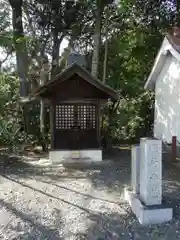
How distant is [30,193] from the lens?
24.9 ft

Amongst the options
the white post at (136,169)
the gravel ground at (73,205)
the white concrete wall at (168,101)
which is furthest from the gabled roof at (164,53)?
the white post at (136,169)

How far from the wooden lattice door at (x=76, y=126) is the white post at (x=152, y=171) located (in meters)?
5.69

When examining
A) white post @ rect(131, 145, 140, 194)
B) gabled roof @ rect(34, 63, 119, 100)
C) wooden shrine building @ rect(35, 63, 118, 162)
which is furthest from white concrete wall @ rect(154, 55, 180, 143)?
white post @ rect(131, 145, 140, 194)


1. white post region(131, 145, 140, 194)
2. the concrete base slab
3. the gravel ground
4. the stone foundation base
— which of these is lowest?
the gravel ground

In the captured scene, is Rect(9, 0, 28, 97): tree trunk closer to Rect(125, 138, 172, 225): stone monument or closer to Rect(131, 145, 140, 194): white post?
Rect(131, 145, 140, 194): white post

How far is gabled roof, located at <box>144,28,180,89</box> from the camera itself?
12.6 metres

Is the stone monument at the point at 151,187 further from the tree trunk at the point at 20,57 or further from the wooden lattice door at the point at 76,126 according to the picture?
the tree trunk at the point at 20,57

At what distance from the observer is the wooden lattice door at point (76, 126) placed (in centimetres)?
1154

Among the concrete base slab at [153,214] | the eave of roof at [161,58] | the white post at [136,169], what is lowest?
the concrete base slab at [153,214]

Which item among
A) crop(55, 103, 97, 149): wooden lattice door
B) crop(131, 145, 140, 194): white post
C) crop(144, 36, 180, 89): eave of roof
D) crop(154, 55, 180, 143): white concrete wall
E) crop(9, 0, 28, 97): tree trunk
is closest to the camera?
crop(131, 145, 140, 194): white post

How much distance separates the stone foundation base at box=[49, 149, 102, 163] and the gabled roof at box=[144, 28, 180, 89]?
4939 millimetres

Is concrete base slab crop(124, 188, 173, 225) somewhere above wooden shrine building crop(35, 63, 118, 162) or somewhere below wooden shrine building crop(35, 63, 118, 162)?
below

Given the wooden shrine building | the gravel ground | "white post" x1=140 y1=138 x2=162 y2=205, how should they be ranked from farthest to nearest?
the wooden shrine building < "white post" x1=140 y1=138 x2=162 y2=205 < the gravel ground

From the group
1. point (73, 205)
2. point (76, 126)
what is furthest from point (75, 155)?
→ point (73, 205)
